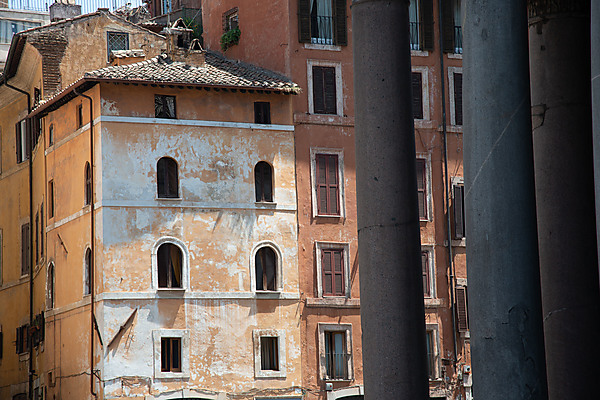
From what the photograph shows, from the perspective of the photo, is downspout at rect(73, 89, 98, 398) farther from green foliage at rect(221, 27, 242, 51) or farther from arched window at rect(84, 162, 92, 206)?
green foliage at rect(221, 27, 242, 51)

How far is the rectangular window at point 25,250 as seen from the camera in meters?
38.6

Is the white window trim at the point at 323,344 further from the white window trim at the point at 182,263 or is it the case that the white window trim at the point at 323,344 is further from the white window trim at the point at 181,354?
the white window trim at the point at 182,263

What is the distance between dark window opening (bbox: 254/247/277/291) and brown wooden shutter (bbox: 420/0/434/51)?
26.6 feet

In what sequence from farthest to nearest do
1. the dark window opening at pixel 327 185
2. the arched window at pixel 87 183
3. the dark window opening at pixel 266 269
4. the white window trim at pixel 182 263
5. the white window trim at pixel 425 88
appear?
the white window trim at pixel 425 88 < the dark window opening at pixel 327 185 < the dark window opening at pixel 266 269 < the arched window at pixel 87 183 < the white window trim at pixel 182 263

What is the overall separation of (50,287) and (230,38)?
9.61 meters

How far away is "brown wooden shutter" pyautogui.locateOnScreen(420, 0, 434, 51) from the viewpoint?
3584cm

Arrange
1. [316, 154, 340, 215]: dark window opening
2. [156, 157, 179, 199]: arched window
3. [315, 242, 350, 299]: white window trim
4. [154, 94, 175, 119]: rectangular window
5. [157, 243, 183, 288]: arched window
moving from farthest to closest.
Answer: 1. [316, 154, 340, 215]: dark window opening
2. [315, 242, 350, 299]: white window trim
3. [154, 94, 175, 119]: rectangular window
4. [156, 157, 179, 199]: arched window
5. [157, 243, 183, 288]: arched window

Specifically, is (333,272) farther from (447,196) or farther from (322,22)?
(322,22)

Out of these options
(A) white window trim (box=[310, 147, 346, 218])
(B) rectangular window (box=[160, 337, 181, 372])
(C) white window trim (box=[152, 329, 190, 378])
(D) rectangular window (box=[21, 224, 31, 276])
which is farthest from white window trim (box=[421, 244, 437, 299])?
(D) rectangular window (box=[21, 224, 31, 276])

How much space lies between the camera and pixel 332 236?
112 ft

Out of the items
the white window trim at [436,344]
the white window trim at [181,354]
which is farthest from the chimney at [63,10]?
the white window trim at [436,344]

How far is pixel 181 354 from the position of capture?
3197 cm

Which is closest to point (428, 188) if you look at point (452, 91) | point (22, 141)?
point (452, 91)

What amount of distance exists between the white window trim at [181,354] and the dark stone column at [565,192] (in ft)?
70.9
